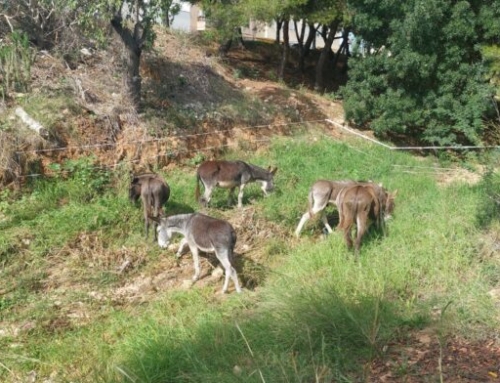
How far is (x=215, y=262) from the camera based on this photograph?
8875 millimetres

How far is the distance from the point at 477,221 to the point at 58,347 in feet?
21.1

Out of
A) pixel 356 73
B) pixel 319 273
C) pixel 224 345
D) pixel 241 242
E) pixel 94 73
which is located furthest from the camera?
pixel 356 73

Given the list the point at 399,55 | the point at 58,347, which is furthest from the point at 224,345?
the point at 399,55

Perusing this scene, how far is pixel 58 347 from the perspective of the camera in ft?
20.9

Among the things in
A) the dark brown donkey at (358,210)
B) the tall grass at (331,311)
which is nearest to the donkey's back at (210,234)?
the tall grass at (331,311)

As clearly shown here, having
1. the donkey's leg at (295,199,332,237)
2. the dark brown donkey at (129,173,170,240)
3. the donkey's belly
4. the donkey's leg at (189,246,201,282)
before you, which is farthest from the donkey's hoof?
the donkey's leg at (295,199,332,237)

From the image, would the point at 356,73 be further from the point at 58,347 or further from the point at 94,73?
the point at 58,347

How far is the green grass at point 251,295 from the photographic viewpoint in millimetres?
5238

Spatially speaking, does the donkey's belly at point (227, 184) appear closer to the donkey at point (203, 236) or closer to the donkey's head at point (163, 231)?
the donkey at point (203, 236)

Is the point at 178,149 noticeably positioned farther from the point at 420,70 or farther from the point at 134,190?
the point at 420,70

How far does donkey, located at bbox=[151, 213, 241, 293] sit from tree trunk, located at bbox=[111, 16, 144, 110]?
4722mm

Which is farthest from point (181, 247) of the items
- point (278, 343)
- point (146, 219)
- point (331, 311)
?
point (331, 311)

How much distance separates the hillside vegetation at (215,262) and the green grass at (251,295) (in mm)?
27

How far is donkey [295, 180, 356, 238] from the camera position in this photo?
31.8 ft
